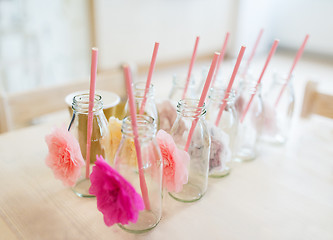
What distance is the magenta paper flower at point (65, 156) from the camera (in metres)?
0.55

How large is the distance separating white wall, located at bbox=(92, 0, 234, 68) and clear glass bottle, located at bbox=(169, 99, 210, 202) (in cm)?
228

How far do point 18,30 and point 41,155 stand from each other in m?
1.82

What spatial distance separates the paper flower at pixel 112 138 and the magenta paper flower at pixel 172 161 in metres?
0.09

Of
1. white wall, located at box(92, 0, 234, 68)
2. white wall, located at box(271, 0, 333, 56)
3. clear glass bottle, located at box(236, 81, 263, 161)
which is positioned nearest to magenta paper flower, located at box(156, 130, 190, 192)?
clear glass bottle, located at box(236, 81, 263, 161)

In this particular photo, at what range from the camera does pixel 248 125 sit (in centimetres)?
80

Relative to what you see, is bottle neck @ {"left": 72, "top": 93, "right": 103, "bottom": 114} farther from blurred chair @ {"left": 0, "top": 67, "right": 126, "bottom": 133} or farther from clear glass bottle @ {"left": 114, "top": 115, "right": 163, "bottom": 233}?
blurred chair @ {"left": 0, "top": 67, "right": 126, "bottom": 133}

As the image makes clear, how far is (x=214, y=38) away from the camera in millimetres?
3902

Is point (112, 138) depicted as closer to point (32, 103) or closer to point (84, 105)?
point (84, 105)

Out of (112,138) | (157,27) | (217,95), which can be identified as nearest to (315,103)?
(217,95)

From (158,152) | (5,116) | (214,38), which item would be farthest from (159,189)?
(214,38)

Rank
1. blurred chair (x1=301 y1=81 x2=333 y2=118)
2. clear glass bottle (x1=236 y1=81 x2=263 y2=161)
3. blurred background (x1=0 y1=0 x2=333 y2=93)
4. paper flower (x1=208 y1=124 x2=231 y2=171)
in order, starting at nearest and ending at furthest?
1. paper flower (x1=208 y1=124 x2=231 y2=171)
2. clear glass bottle (x1=236 y1=81 x2=263 y2=161)
3. blurred chair (x1=301 y1=81 x2=333 y2=118)
4. blurred background (x1=0 y1=0 x2=333 y2=93)

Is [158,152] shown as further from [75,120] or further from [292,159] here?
[292,159]

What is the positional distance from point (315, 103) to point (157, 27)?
2.41 metres

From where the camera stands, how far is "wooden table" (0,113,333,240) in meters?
0.53
